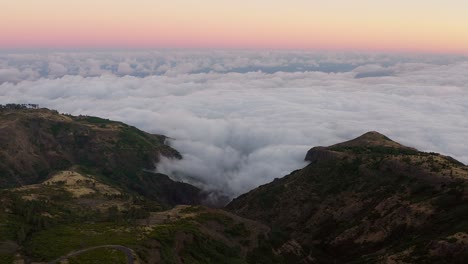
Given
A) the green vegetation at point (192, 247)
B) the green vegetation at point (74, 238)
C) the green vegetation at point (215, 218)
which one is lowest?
the green vegetation at point (215, 218)

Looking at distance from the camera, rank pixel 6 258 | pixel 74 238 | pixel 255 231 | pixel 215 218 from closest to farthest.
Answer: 1. pixel 6 258
2. pixel 74 238
3. pixel 255 231
4. pixel 215 218

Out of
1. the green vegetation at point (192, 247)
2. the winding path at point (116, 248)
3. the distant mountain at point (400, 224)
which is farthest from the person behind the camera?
the green vegetation at point (192, 247)

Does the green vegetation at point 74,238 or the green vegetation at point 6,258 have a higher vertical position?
the green vegetation at point 6,258

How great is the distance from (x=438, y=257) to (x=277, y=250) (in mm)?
70316

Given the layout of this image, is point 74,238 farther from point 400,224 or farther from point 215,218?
point 400,224

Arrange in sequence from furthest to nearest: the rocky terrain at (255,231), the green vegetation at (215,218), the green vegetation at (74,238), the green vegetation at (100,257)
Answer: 1. the green vegetation at (215,218)
2. the rocky terrain at (255,231)
3. the green vegetation at (74,238)
4. the green vegetation at (100,257)

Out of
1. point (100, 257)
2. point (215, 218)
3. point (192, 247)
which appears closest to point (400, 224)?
point (215, 218)

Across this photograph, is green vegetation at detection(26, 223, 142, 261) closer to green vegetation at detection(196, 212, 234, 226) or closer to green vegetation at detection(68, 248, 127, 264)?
green vegetation at detection(68, 248, 127, 264)

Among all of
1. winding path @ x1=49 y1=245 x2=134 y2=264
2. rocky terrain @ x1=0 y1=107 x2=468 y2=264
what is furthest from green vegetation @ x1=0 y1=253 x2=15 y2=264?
winding path @ x1=49 y1=245 x2=134 y2=264

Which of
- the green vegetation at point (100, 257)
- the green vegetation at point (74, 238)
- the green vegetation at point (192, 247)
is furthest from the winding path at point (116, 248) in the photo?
the green vegetation at point (192, 247)

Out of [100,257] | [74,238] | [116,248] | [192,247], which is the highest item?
[100,257]

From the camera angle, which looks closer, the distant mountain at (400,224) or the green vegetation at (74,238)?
the green vegetation at (74,238)

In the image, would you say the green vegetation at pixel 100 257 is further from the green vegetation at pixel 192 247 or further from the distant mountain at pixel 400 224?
the distant mountain at pixel 400 224

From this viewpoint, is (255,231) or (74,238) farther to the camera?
(255,231)
